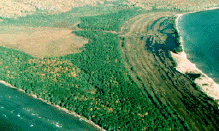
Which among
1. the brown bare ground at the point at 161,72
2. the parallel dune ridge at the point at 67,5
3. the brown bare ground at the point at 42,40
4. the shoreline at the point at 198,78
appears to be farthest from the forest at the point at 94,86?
the parallel dune ridge at the point at 67,5

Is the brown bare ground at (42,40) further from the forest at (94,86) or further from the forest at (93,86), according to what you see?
the forest at (93,86)

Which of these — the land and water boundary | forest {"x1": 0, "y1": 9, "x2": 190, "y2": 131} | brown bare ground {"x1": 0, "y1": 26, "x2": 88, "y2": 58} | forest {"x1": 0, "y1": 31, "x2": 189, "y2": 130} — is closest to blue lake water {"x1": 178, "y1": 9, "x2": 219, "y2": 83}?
the land and water boundary

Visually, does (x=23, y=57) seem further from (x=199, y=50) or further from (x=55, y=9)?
(x=199, y=50)

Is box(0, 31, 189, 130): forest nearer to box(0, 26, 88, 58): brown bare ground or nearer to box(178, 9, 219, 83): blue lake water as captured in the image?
box(0, 26, 88, 58): brown bare ground

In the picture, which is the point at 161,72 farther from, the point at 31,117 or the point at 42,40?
the point at 42,40

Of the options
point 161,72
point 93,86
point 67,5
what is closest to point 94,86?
point 93,86
